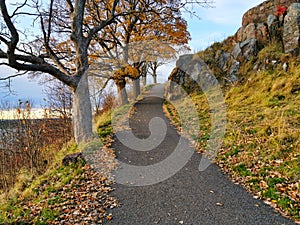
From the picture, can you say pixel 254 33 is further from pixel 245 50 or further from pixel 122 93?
pixel 122 93

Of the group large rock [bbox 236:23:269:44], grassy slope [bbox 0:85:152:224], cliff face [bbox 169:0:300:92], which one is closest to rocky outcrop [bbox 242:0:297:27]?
cliff face [bbox 169:0:300:92]

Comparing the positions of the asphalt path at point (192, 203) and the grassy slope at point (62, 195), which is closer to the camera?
the asphalt path at point (192, 203)

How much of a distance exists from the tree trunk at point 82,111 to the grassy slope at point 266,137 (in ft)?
12.7

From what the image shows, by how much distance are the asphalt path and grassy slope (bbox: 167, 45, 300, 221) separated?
0.30 meters

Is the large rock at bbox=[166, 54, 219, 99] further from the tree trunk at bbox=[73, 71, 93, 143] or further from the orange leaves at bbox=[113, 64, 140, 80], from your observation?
the tree trunk at bbox=[73, 71, 93, 143]

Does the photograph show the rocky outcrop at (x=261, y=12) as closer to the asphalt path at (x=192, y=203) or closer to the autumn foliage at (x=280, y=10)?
the autumn foliage at (x=280, y=10)

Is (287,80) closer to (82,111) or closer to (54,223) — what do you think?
(82,111)

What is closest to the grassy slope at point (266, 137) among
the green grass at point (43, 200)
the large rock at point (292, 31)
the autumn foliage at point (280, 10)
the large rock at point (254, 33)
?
the large rock at point (292, 31)

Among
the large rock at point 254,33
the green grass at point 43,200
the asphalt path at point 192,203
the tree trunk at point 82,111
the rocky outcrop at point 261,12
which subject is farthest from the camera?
the rocky outcrop at point 261,12

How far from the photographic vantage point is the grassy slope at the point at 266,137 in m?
4.30

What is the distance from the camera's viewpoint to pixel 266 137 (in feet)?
19.9

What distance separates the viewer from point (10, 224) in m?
3.90

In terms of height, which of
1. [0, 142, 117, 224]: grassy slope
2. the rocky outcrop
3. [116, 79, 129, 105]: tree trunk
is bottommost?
[0, 142, 117, 224]: grassy slope

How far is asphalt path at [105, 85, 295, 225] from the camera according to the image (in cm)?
364
